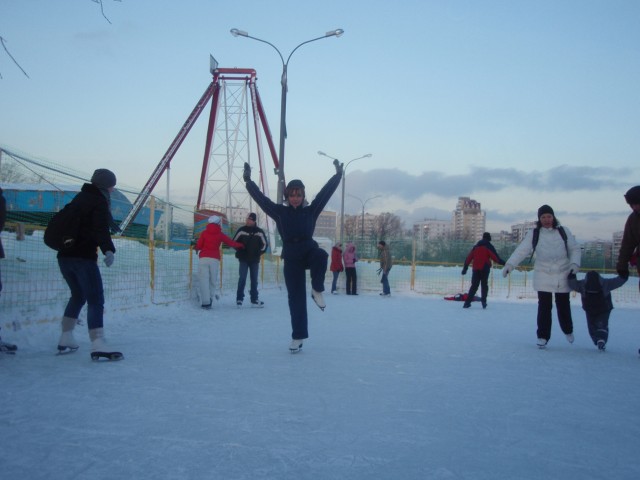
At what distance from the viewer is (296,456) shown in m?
2.27

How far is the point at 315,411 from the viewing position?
9.71ft

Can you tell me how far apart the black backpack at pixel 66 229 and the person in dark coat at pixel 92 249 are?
0.12 feet

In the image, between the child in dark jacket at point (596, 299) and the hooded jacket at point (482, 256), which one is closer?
the child in dark jacket at point (596, 299)

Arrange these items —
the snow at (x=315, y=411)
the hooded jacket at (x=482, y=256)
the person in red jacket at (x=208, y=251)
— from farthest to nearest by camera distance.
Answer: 1. the hooded jacket at (x=482, y=256)
2. the person in red jacket at (x=208, y=251)
3. the snow at (x=315, y=411)

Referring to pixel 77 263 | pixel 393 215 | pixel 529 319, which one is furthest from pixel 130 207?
pixel 393 215

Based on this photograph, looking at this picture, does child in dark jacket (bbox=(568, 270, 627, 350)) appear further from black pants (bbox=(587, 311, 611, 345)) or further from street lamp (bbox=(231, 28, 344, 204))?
street lamp (bbox=(231, 28, 344, 204))

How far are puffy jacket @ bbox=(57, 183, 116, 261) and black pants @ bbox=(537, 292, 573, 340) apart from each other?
4502 millimetres

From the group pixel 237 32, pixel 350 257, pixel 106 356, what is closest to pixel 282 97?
pixel 237 32

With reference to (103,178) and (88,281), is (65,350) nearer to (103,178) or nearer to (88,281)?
(88,281)

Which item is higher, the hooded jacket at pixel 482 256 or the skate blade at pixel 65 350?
the hooded jacket at pixel 482 256

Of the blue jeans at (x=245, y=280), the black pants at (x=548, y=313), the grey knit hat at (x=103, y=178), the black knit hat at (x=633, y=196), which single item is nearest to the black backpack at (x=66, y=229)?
the grey knit hat at (x=103, y=178)

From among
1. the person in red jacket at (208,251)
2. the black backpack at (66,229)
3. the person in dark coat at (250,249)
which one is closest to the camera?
the black backpack at (66,229)

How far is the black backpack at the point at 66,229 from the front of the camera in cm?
407

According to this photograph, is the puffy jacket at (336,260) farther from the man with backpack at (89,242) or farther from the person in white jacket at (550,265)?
the man with backpack at (89,242)
